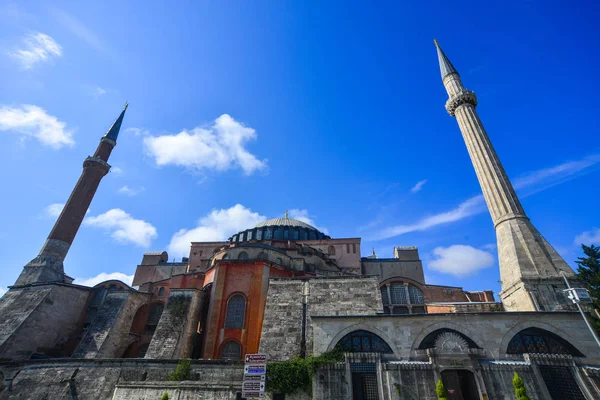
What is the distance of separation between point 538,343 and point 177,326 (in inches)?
669

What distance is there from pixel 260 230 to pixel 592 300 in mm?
23865

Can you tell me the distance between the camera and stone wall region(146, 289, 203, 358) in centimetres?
1583

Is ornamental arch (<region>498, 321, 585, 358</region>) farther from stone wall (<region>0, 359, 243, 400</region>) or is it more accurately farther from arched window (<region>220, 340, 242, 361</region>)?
arched window (<region>220, 340, 242, 361</region>)

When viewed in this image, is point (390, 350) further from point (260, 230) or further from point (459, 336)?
point (260, 230)

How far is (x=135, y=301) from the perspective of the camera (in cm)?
2061

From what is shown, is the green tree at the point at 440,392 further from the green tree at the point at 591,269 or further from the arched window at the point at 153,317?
the arched window at the point at 153,317

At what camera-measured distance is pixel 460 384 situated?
13602 millimetres

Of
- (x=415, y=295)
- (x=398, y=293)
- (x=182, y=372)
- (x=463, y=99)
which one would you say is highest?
(x=463, y=99)

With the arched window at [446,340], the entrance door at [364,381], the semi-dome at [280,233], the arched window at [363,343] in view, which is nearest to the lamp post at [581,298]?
the arched window at [446,340]

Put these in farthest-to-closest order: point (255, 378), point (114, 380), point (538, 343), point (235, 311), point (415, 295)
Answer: point (415, 295), point (235, 311), point (114, 380), point (538, 343), point (255, 378)

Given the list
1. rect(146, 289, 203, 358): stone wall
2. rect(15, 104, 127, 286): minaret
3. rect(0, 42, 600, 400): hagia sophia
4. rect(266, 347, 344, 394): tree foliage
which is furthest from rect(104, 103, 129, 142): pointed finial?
Result: rect(266, 347, 344, 394): tree foliage

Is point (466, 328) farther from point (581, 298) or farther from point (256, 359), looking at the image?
point (256, 359)

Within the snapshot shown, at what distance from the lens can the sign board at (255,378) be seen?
6.99 metres

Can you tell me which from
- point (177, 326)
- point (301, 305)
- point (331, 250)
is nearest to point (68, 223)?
point (177, 326)
